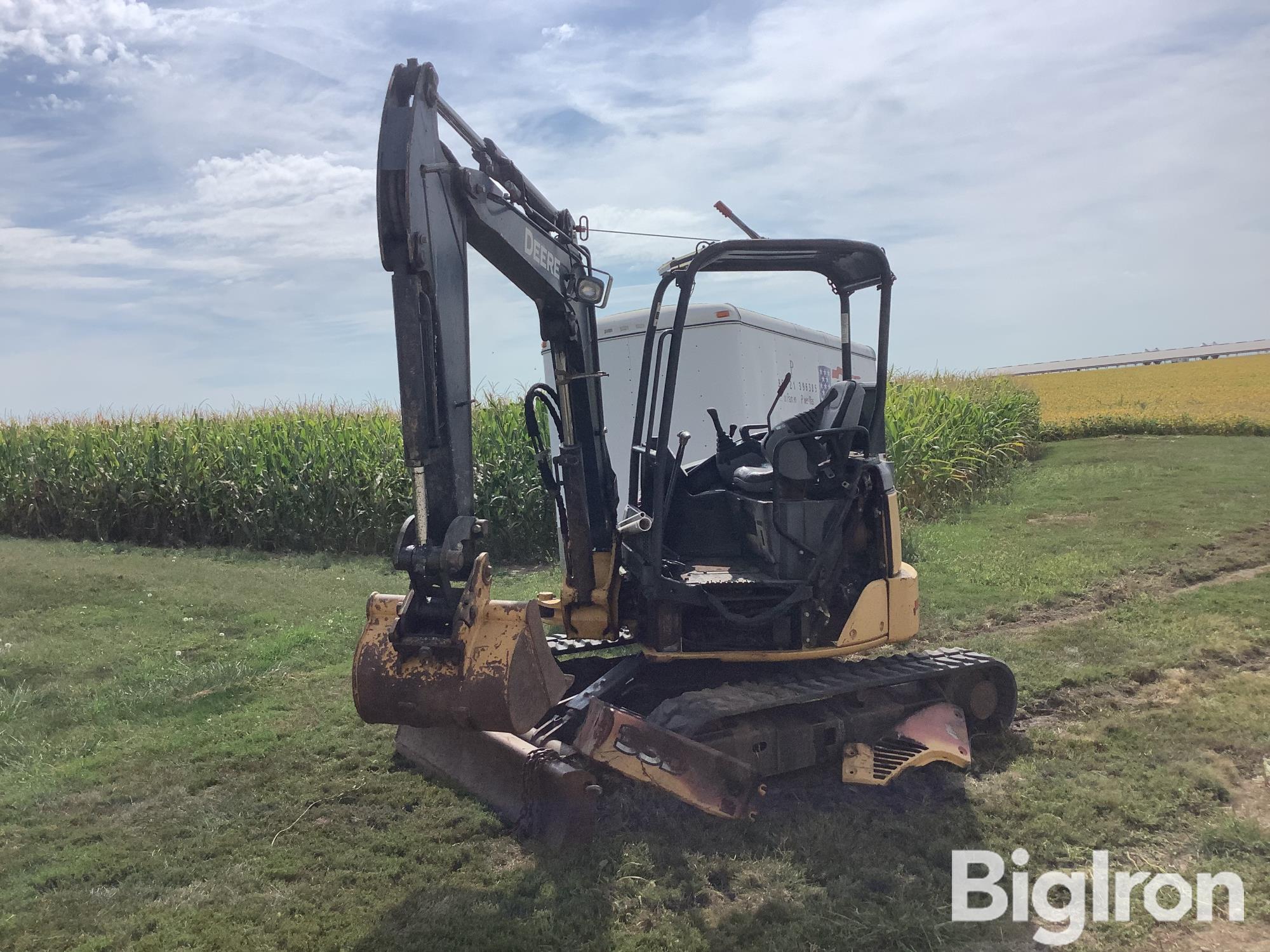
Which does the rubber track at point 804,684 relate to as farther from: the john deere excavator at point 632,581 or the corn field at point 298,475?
the corn field at point 298,475

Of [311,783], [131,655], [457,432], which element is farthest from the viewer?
[131,655]

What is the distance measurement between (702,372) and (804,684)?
165 inches

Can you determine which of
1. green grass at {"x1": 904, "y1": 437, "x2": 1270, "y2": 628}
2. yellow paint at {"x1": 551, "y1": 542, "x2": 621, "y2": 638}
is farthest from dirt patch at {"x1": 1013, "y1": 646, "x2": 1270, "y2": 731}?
yellow paint at {"x1": 551, "y1": 542, "x2": 621, "y2": 638}

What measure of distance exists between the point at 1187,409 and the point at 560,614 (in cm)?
2363

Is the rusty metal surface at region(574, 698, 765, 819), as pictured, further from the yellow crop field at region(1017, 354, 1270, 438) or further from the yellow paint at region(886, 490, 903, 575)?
the yellow crop field at region(1017, 354, 1270, 438)

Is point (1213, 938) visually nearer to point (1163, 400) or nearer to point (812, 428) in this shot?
point (812, 428)

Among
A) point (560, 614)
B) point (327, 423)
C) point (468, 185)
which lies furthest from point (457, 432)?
point (327, 423)

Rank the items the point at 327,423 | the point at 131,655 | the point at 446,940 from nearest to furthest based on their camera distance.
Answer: the point at 446,940 → the point at 131,655 → the point at 327,423

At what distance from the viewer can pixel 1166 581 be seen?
29.2 feet

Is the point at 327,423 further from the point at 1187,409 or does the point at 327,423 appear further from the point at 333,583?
the point at 1187,409

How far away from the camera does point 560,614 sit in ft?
17.4

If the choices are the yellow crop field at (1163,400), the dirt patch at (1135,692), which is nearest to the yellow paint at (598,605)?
the dirt patch at (1135,692)

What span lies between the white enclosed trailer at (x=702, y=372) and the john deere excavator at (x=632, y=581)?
230 centimetres

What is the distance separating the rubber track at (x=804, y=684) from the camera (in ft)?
14.2
